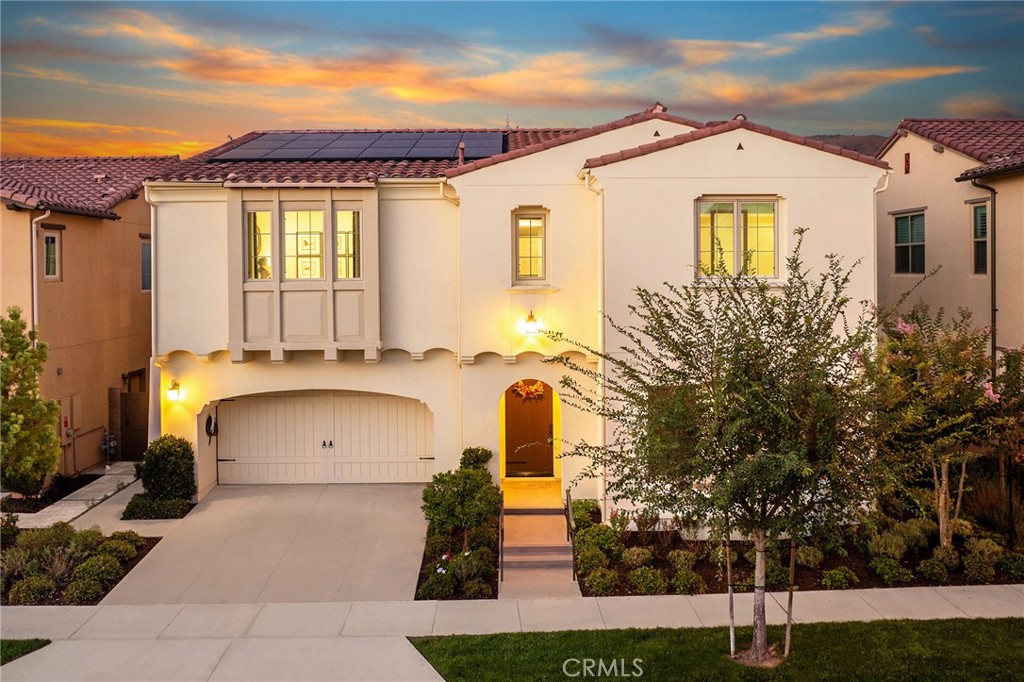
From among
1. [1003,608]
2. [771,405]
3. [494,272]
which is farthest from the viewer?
[494,272]

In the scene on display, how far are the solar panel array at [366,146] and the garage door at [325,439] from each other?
5.09m

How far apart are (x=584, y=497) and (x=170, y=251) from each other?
9.38 m

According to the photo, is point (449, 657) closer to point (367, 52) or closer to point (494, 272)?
point (494, 272)

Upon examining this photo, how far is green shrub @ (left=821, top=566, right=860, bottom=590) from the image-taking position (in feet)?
44.7

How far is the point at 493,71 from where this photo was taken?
2191 centimetres

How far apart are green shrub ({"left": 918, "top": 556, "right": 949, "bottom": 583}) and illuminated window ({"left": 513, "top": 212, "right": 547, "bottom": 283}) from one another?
8088 mm

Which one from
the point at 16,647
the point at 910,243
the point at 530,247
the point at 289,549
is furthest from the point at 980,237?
the point at 16,647

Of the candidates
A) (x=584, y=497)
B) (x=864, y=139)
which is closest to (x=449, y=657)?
(x=584, y=497)

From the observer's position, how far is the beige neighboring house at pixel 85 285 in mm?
18406

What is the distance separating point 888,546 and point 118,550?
12.2 m

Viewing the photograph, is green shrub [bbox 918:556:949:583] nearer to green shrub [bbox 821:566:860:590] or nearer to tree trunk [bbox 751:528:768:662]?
green shrub [bbox 821:566:860:590]

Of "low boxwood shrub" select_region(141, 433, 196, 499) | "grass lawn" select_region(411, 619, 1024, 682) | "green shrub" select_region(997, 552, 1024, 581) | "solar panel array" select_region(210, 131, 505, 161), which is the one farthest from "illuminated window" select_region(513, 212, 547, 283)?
"green shrub" select_region(997, 552, 1024, 581)

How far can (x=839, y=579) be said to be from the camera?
539 inches

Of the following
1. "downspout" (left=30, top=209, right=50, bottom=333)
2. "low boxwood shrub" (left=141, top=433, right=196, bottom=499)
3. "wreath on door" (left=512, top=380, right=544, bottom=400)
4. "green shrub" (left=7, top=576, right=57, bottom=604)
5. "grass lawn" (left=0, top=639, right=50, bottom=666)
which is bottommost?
"grass lawn" (left=0, top=639, right=50, bottom=666)
